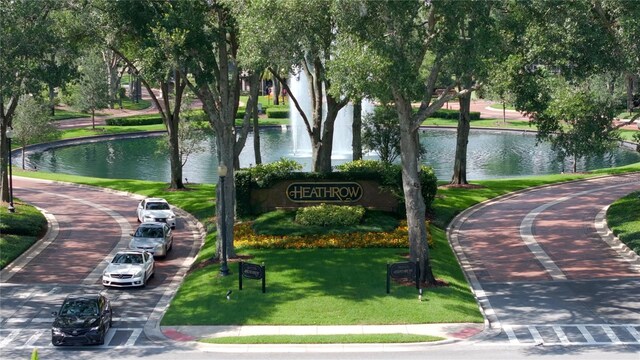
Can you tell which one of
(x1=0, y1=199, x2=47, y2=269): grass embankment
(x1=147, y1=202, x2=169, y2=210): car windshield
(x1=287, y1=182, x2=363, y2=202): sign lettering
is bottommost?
(x1=0, y1=199, x2=47, y2=269): grass embankment

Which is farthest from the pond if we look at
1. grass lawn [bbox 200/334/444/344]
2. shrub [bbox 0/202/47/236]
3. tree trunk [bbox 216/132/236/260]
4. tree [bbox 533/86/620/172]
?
grass lawn [bbox 200/334/444/344]

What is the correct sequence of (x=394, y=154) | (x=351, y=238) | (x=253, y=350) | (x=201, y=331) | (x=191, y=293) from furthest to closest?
(x=394, y=154) → (x=351, y=238) → (x=191, y=293) → (x=201, y=331) → (x=253, y=350)

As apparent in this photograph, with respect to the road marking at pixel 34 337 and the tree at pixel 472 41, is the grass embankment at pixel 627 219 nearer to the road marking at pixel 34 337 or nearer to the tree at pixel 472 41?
the tree at pixel 472 41

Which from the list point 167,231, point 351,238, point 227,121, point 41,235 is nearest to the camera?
point 227,121

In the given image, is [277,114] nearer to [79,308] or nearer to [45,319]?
[45,319]

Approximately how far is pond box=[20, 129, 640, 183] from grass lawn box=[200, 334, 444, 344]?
114 feet

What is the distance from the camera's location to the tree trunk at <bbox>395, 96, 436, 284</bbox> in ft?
93.6

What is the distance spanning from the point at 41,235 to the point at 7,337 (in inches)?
569

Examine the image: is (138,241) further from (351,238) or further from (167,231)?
(351,238)

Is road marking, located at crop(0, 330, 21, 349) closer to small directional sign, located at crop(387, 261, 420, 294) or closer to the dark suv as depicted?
the dark suv

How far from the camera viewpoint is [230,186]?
3272 cm

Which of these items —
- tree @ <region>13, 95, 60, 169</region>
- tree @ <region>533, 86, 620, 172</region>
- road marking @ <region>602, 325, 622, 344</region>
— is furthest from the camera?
tree @ <region>13, 95, 60, 169</region>

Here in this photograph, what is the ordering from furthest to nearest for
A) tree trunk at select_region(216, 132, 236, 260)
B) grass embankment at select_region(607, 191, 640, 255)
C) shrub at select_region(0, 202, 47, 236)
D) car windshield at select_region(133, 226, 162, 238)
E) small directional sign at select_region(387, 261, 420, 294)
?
shrub at select_region(0, 202, 47, 236) → car windshield at select_region(133, 226, 162, 238) → grass embankment at select_region(607, 191, 640, 255) → tree trunk at select_region(216, 132, 236, 260) → small directional sign at select_region(387, 261, 420, 294)

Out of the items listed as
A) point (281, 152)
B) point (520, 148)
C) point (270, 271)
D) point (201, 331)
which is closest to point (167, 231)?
point (270, 271)
